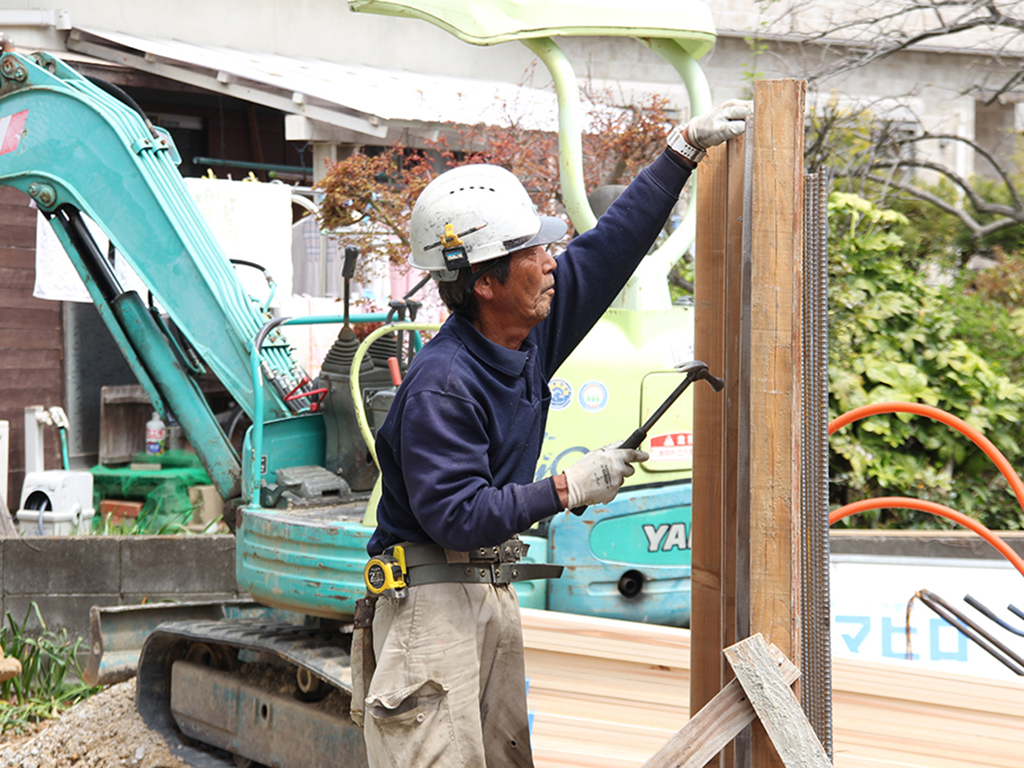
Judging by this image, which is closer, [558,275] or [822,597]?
[822,597]

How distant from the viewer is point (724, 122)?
2.36m

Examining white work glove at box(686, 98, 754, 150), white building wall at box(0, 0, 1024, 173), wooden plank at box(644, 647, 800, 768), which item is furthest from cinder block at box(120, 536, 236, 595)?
white building wall at box(0, 0, 1024, 173)

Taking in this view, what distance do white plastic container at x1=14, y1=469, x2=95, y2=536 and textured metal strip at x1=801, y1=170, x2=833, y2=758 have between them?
6.15m

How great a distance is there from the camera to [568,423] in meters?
4.07

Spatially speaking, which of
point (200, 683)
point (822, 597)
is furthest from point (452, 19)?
point (200, 683)

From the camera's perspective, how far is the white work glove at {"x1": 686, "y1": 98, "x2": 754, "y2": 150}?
235cm

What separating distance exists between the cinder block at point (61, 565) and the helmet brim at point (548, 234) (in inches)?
180

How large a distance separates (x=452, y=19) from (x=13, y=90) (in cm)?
286

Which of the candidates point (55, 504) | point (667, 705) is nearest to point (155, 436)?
point (55, 504)

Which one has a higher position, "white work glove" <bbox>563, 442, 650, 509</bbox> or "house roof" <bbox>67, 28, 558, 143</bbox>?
"house roof" <bbox>67, 28, 558, 143</bbox>

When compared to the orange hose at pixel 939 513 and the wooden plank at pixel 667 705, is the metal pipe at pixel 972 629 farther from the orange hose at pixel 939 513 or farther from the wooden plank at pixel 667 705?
the wooden plank at pixel 667 705

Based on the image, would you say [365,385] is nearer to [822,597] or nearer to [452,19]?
[452,19]

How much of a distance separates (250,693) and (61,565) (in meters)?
1.98

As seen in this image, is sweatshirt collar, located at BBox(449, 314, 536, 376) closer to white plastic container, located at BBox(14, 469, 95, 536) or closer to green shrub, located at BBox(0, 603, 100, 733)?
green shrub, located at BBox(0, 603, 100, 733)
